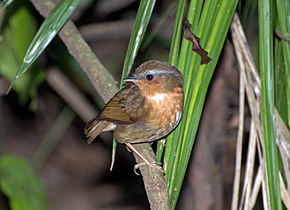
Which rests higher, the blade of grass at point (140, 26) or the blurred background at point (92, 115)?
the blade of grass at point (140, 26)

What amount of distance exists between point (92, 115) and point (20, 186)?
1.37 m

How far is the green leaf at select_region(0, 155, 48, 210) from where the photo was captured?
3037 mm

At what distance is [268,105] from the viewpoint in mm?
1877

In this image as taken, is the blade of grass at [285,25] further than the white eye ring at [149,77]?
No

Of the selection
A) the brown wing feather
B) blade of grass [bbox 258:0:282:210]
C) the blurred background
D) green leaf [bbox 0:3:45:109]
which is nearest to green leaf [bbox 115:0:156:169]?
blade of grass [bbox 258:0:282:210]

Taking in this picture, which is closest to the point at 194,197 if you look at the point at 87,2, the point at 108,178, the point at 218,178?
the point at 218,178

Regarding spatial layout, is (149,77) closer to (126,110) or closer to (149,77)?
(149,77)

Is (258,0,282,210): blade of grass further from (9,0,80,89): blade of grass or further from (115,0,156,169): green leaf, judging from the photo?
(9,0,80,89): blade of grass

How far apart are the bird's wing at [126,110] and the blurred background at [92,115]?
21.0 inches

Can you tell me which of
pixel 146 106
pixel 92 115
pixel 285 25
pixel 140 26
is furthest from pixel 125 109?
pixel 92 115

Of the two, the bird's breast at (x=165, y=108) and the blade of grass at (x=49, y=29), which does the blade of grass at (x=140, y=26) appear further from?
the bird's breast at (x=165, y=108)

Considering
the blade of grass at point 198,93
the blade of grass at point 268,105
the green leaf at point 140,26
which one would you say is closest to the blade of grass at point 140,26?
the green leaf at point 140,26

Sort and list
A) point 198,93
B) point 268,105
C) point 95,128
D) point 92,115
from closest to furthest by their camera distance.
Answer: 1. point 268,105
2. point 198,93
3. point 95,128
4. point 92,115

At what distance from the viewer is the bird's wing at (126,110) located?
2.76 meters
